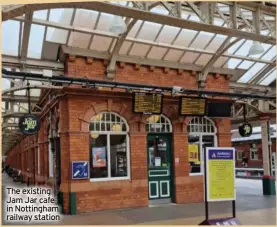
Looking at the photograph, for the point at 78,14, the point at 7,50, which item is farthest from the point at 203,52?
the point at 7,50

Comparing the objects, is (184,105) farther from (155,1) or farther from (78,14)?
(155,1)

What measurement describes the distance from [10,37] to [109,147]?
13.9 feet

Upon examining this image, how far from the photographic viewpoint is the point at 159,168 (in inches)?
483

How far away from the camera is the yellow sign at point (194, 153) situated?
12.9 metres

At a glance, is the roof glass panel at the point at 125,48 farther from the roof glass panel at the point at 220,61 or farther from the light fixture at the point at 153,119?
the roof glass panel at the point at 220,61

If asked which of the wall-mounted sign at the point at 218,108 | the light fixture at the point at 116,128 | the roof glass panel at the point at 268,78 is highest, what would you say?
the roof glass panel at the point at 268,78

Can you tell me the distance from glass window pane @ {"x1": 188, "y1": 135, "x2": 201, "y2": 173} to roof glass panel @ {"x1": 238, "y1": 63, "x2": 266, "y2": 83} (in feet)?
11.5

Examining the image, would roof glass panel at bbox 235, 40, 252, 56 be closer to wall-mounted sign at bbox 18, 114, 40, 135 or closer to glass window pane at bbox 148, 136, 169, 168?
glass window pane at bbox 148, 136, 169, 168

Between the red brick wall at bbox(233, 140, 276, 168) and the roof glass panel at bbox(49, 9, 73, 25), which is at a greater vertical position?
the roof glass panel at bbox(49, 9, 73, 25)

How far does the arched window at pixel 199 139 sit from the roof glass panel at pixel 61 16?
532 cm

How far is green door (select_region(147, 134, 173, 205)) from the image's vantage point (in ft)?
39.6

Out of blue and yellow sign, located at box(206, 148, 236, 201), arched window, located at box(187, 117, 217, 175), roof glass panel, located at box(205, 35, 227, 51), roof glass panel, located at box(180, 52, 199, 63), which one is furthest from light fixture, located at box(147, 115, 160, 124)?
blue and yellow sign, located at box(206, 148, 236, 201)

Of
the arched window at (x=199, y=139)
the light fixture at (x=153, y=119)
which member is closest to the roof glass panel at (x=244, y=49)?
the arched window at (x=199, y=139)

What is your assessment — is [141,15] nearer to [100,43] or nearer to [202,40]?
[100,43]
